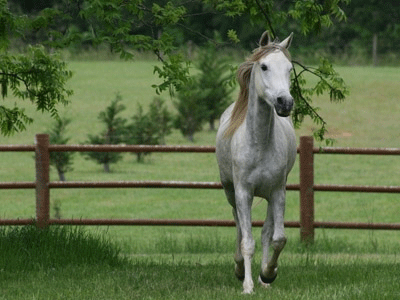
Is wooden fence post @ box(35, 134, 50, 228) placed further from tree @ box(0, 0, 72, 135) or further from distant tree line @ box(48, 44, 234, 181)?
distant tree line @ box(48, 44, 234, 181)

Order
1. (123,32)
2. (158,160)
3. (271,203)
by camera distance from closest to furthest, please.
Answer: (271,203), (123,32), (158,160)

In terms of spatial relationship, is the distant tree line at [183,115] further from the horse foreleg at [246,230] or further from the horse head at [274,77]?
the horse head at [274,77]

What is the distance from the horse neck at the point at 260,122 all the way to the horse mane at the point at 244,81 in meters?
0.18

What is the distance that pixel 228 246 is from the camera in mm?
11938

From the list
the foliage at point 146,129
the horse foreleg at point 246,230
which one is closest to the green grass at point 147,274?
the horse foreleg at point 246,230

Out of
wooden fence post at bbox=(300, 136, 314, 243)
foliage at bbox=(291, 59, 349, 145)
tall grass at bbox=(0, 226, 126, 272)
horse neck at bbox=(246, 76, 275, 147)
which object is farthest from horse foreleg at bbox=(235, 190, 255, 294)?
wooden fence post at bbox=(300, 136, 314, 243)

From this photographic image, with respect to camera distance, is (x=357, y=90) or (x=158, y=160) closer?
(x=158, y=160)

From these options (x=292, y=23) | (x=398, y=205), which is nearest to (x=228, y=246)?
(x=398, y=205)

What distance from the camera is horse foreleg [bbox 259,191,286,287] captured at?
7.58 meters

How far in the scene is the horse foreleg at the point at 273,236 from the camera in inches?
298

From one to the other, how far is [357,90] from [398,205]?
1683 cm

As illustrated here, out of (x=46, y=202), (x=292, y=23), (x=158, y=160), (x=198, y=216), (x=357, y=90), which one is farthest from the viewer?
(x=292, y=23)

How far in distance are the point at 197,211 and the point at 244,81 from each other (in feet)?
39.4

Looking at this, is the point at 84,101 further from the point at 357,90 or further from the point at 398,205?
the point at 398,205
